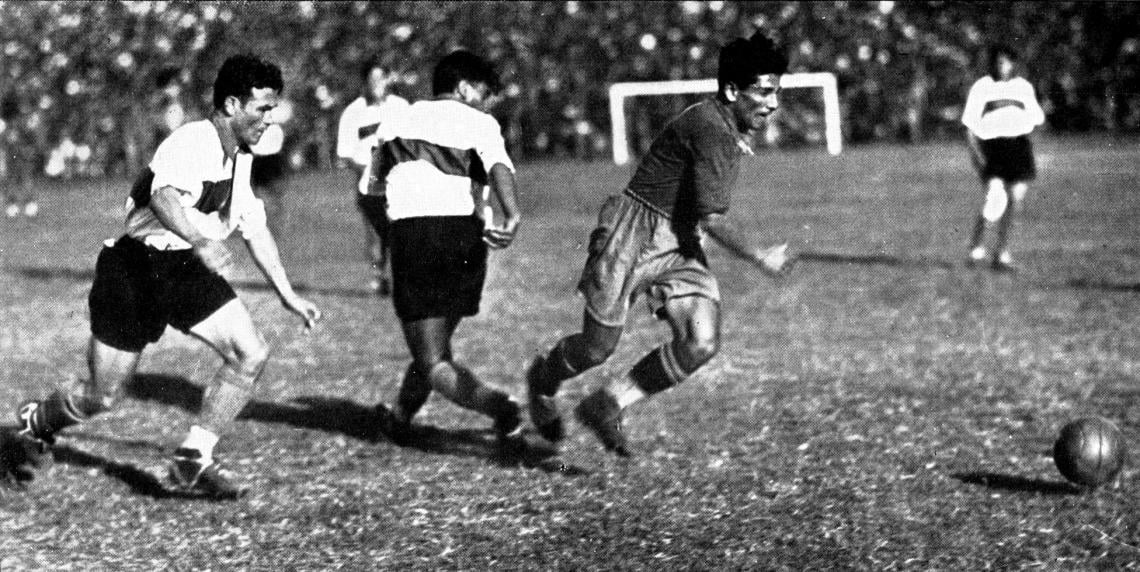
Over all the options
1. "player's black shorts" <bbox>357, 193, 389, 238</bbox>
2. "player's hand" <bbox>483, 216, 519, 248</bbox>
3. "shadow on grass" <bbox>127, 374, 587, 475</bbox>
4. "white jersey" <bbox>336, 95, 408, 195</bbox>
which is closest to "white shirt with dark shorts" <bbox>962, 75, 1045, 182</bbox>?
"white jersey" <bbox>336, 95, 408, 195</bbox>

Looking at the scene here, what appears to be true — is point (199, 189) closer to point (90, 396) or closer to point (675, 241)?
point (90, 396)

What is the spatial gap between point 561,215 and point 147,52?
812 centimetres

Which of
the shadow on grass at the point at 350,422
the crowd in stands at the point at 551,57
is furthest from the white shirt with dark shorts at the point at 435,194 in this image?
the crowd in stands at the point at 551,57

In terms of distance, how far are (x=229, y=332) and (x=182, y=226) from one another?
2.01 ft

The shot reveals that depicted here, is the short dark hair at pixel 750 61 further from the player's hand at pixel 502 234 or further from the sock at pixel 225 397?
the sock at pixel 225 397

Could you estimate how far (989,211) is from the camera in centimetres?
1628

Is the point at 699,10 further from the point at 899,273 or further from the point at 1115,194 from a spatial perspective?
the point at 899,273

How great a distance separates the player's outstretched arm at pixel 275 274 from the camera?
7.45 meters

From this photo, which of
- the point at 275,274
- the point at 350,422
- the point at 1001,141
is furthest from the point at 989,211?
the point at 275,274

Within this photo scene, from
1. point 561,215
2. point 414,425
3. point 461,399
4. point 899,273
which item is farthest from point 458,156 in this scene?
point 561,215

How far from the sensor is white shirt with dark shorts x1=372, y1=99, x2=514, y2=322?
8.26 meters

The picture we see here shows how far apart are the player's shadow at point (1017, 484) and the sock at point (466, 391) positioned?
201 centimetres

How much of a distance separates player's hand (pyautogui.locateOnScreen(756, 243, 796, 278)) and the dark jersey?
24 centimetres

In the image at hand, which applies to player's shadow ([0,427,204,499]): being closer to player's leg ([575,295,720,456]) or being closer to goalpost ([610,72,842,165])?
player's leg ([575,295,720,456])
